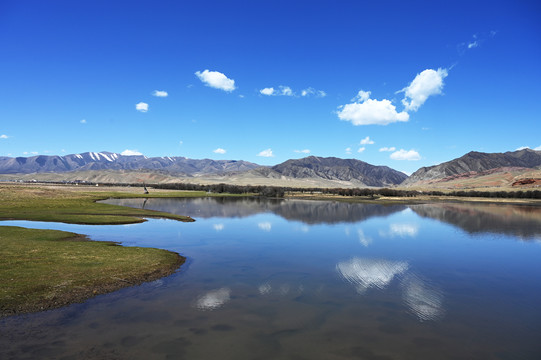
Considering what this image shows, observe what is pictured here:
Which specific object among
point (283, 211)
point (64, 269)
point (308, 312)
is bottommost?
point (283, 211)

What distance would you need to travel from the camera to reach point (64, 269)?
796 inches

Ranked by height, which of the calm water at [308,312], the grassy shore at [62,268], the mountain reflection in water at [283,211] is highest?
the grassy shore at [62,268]

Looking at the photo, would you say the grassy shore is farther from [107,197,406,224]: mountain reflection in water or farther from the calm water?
[107,197,406,224]: mountain reflection in water

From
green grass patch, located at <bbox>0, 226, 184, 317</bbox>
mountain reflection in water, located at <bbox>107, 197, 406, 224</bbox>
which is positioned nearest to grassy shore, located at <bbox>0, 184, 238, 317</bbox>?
green grass patch, located at <bbox>0, 226, 184, 317</bbox>

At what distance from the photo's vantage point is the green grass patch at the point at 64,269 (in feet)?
52.6

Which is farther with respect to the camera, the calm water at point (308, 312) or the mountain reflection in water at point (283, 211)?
the mountain reflection in water at point (283, 211)

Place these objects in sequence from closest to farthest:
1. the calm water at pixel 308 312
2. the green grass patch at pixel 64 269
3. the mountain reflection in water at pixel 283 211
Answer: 1. the calm water at pixel 308 312
2. the green grass patch at pixel 64 269
3. the mountain reflection in water at pixel 283 211

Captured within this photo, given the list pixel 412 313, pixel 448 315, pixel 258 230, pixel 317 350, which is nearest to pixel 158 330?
pixel 317 350

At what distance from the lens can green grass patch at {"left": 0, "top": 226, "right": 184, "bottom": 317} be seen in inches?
632

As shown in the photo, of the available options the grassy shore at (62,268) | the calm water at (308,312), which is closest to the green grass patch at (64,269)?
the grassy shore at (62,268)

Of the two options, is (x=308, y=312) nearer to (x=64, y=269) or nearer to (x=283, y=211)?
(x=64, y=269)

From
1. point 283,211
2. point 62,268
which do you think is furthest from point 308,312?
point 283,211

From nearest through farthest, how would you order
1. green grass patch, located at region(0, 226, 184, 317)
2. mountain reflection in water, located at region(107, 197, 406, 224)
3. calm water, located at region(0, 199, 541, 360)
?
calm water, located at region(0, 199, 541, 360) < green grass patch, located at region(0, 226, 184, 317) < mountain reflection in water, located at region(107, 197, 406, 224)

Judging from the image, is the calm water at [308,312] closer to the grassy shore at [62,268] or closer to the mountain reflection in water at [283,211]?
the grassy shore at [62,268]
